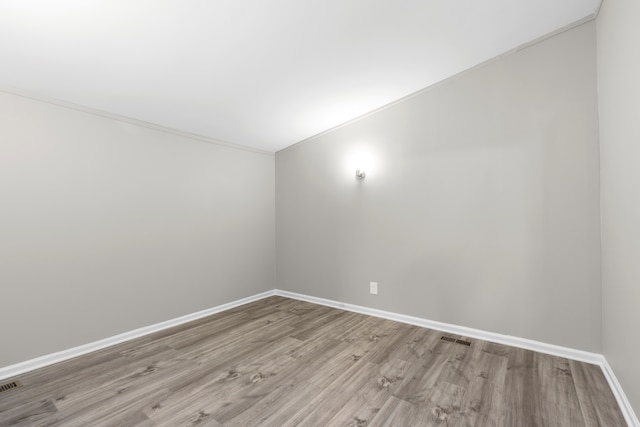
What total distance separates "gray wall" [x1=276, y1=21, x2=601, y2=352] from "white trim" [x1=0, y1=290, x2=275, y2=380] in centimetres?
147

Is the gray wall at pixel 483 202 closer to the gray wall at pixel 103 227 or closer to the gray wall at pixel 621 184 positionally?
the gray wall at pixel 621 184

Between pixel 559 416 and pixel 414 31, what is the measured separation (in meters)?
2.57

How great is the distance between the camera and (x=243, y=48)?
2021 mm

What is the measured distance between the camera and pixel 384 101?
307 centimetres

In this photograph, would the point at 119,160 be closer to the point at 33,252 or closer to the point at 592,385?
the point at 33,252

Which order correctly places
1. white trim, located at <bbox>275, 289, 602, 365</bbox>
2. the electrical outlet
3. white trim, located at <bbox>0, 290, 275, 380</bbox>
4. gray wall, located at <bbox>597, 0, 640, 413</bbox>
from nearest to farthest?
gray wall, located at <bbox>597, 0, 640, 413</bbox>, white trim, located at <bbox>0, 290, 275, 380</bbox>, white trim, located at <bbox>275, 289, 602, 365</bbox>, the electrical outlet

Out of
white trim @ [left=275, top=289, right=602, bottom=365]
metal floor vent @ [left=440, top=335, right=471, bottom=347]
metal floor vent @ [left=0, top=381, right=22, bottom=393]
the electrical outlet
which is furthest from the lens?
the electrical outlet

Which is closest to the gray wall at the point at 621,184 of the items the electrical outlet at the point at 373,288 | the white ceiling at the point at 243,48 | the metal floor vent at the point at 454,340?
the white ceiling at the point at 243,48

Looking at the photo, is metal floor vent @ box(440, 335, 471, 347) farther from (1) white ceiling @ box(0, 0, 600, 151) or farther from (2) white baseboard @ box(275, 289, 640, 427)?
(1) white ceiling @ box(0, 0, 600, 151)

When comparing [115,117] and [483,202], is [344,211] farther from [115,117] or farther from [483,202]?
[115,117]

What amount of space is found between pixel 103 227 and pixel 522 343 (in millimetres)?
3682

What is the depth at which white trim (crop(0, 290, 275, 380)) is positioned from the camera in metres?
2.06

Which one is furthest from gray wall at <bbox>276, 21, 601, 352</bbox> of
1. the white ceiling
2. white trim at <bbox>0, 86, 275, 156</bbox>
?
white trim at <bbox>0, 86, 275, 156</bbox>

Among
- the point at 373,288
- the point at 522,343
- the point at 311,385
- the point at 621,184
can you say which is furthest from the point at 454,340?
the point at 621,184
